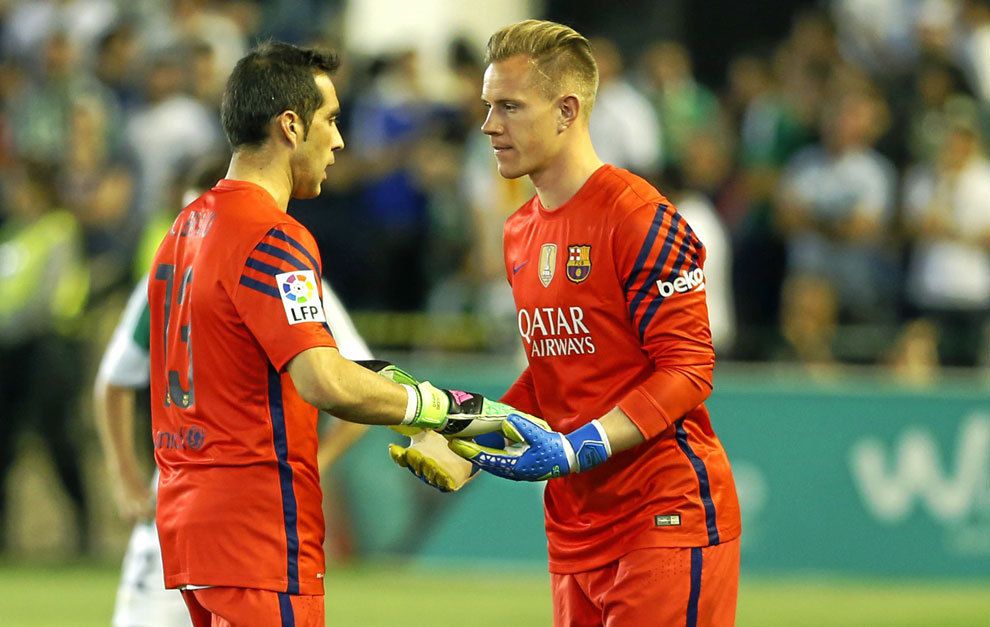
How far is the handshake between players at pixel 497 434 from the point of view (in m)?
4.80

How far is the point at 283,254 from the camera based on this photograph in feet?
15.1

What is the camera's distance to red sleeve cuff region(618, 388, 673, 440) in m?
4.81

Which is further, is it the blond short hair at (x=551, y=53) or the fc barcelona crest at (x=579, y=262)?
the blond short hair at (x=551, y=53)

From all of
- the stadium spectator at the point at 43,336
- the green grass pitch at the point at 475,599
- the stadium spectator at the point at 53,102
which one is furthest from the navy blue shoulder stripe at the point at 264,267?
the stadium spectator at the point at 53,102

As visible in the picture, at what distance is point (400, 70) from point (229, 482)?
10.2 meters

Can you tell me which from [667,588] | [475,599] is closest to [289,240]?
[667,588]

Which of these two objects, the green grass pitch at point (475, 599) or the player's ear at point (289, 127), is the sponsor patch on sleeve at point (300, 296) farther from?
the green grass pitch at point (475, 599)

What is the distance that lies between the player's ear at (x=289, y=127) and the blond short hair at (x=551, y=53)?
0.70 metres

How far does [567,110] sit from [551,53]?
0.18 m

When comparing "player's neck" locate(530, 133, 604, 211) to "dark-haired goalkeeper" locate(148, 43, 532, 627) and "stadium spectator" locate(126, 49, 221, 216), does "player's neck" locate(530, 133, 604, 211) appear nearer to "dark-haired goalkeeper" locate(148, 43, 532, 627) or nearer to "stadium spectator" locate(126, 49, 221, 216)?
"dark-haired goalkeeper" locate(148, 43, 532, 627)

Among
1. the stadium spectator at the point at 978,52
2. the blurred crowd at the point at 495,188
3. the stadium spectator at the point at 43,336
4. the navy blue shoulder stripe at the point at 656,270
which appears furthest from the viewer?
the stadium spectator at the point at 978,52

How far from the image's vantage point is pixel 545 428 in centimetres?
490

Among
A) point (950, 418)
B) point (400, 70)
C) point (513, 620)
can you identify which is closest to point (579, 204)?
point (513, 620)

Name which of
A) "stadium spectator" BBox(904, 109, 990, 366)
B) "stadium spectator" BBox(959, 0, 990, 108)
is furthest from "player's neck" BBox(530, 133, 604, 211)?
"stadium spectator" BBox(959, 0, 990, 108)
